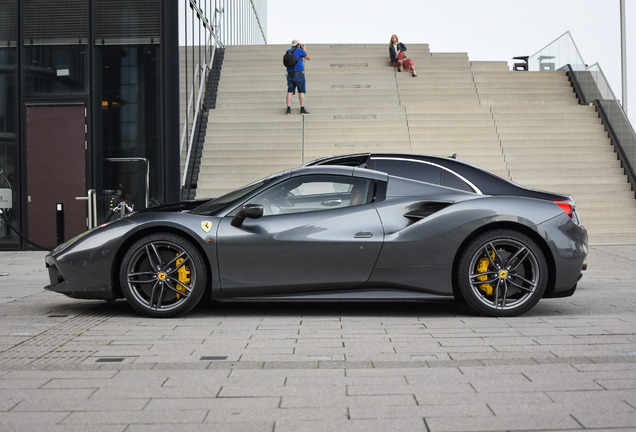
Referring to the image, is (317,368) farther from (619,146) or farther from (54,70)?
(619,146)

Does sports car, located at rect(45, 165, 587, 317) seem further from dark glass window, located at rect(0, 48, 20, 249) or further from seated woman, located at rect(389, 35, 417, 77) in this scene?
seated woman, located at rect(389, 35, 417, 77)

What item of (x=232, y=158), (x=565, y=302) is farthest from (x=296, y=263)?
(x=232, y=158)

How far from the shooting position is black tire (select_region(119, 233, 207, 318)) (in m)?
6.43

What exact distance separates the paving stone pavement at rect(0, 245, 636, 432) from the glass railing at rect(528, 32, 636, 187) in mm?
11406

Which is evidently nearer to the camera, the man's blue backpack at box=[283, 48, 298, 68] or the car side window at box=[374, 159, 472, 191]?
the car side window at box=[374, 159, 472, 191]

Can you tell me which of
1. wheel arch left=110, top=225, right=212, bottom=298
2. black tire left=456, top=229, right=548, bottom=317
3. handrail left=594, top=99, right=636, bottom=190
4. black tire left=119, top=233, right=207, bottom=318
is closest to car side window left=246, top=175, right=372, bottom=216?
wheel arch left=110, top=225, right=212, bottom=298

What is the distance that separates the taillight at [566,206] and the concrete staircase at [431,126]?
899 cm

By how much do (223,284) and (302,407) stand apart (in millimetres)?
2776

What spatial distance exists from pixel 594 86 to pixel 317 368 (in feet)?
57.3

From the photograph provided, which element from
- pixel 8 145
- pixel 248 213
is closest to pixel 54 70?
pixel 8 145

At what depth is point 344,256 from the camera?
6.40 m

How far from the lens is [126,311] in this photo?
6957 millimetres

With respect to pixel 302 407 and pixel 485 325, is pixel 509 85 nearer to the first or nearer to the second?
pixel 485 325

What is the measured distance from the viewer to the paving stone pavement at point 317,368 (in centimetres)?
358
